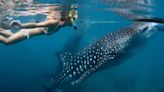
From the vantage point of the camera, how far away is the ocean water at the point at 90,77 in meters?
19.1

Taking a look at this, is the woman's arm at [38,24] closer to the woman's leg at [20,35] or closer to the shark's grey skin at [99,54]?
the woman's leg at [20,35]

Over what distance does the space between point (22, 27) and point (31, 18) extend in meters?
0.46

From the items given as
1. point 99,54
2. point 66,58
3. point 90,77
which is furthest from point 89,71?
point 90,77

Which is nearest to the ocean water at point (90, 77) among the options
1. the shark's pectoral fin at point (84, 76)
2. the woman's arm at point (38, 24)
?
the woman's arm at point (38, 24)

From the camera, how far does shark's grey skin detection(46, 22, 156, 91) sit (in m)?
16.4

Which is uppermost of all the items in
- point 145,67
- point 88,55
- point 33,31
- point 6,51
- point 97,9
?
point 97,9

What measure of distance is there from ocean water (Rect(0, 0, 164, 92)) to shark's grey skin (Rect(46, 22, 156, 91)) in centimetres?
79

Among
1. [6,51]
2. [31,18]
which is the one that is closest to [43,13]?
[31,18]

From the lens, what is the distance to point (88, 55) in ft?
54.4

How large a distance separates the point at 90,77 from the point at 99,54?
13.9 ft

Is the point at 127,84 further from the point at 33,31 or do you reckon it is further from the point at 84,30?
the point at 33,31

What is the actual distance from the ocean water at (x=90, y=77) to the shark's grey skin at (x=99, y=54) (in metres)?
0.79

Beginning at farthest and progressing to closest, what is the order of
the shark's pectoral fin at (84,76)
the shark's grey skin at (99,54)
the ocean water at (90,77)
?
the ocean water at (90,77) < the shark's pectoral fin at (84,76) < the shark's grey skin at (99,54)

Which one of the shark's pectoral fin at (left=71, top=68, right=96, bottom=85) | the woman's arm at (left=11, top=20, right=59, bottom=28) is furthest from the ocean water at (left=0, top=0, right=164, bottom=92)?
the shark's pectoral fin at (left=71, top=68, right=96, bottom=85)
